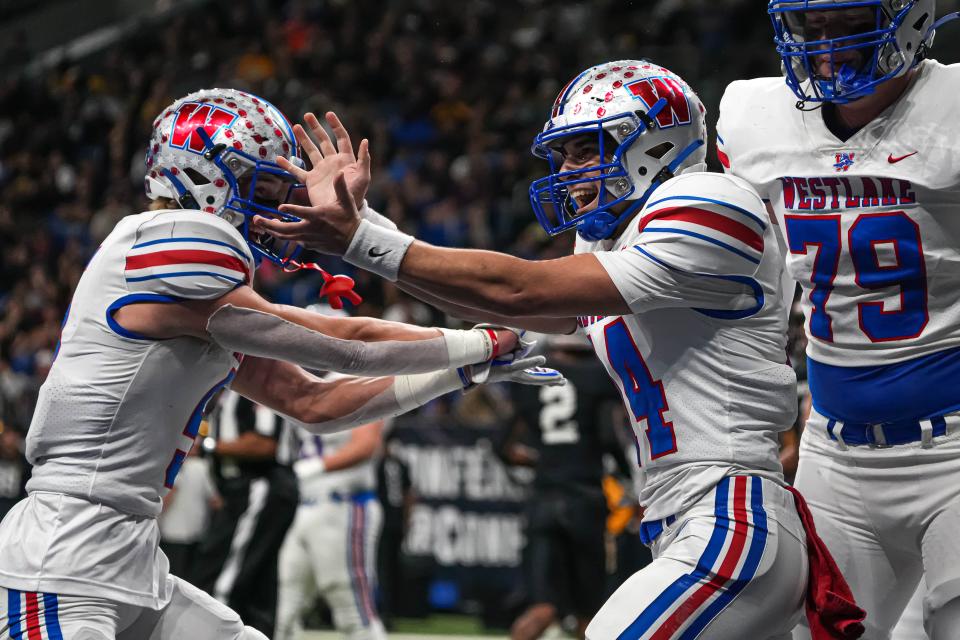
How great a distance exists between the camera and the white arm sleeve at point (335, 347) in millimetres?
3348

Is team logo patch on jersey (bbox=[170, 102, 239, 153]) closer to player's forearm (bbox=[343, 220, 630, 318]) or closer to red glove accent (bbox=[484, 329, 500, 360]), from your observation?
player's forearm (bbox=[343, 220, 630, 318])

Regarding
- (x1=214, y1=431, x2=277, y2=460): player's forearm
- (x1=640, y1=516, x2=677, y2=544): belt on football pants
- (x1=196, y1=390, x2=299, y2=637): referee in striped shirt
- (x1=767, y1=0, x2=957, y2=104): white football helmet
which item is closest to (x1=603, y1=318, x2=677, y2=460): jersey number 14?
(x1=640, y1=516, x2=677, y2=544): belt on football pants

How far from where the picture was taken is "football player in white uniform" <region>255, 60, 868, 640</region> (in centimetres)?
300

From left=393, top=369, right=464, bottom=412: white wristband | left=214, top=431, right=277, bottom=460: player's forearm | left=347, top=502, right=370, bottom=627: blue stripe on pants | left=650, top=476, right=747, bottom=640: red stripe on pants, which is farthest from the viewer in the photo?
left=347, top=502, right=370, bottom=627: blue stripe on pants

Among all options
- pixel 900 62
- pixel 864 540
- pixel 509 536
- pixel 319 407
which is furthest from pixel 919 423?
pixel 509 536

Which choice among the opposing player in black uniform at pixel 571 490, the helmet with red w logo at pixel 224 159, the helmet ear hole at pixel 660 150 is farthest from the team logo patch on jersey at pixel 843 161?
the opposing player in black uniform at pixel 571 490

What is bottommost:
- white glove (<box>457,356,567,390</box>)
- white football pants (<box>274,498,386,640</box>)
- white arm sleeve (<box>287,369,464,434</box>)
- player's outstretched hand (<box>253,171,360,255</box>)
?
white football pants (<box>274,498,386,640</box>)

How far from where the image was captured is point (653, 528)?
3.24 meters

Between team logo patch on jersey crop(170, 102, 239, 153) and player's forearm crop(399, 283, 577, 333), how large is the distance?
2.44ft

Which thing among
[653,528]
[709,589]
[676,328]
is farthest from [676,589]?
[676,328]

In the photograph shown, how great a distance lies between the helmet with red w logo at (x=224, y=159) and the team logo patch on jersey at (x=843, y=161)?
1.50 metres

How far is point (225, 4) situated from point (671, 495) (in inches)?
628

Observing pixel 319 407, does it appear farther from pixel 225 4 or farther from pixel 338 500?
pixel 225 4

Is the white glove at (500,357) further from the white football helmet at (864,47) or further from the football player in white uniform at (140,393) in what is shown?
the white football helmet at (864,47)
